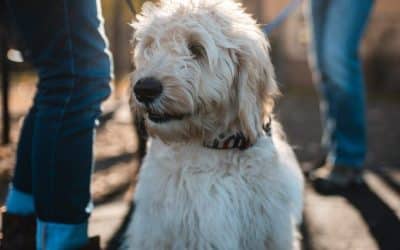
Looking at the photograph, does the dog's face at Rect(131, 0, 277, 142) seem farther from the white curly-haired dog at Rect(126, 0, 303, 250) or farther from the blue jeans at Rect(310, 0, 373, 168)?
the blue jeans at Rect(310, 0, 373, 168)

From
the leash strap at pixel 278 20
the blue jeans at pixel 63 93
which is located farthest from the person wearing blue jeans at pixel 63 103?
the leash strap at pixel 278 20

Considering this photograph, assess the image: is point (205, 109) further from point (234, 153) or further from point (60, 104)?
point (60, 104)

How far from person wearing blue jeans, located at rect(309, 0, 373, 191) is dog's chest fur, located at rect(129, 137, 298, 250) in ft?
4.69

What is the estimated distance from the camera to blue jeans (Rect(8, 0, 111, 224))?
2383 mm

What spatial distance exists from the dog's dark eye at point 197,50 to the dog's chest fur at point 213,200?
331mm

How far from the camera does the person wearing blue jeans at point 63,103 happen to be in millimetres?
2387

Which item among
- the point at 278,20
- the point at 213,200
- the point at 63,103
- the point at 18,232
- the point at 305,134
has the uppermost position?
the point at 278,20

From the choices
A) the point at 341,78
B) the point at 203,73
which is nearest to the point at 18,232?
the point at 203,73

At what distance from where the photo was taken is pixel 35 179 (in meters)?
2.47

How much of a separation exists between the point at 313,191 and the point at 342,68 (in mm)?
725

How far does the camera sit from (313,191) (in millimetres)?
3758

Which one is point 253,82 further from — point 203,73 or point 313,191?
point 313,191

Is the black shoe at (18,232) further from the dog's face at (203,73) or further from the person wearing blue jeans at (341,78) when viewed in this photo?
the person wearing blue jeans at (341,78)

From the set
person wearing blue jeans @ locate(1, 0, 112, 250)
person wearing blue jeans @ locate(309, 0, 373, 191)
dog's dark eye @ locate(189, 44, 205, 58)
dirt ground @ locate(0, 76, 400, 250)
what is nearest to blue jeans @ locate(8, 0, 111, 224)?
person wearing blue jeans @ locate(1, 0, 112, 250)
